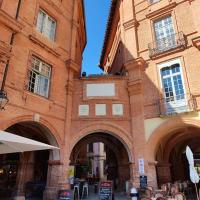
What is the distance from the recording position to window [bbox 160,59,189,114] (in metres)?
10.5

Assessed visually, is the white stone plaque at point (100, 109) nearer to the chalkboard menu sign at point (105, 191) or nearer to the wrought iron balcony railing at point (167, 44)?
the chalkboard menu sign at point (105, 191)

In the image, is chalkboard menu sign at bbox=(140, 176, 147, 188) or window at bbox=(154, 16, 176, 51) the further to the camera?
window at bbox=(154, 16, 176, 51)

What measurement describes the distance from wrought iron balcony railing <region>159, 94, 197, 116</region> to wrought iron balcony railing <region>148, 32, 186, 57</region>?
9.09 ft

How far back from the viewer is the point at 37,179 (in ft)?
41.0

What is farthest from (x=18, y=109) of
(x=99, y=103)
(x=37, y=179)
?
(x=37, y=179)

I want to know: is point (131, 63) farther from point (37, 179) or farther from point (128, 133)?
point (37, 179)

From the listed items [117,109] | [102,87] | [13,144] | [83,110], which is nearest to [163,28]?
[102,87]

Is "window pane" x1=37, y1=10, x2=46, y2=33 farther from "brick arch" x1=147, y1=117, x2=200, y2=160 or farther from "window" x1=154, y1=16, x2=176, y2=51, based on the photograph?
"brick arch" x1=147, y1=117, x2=200, y2=160

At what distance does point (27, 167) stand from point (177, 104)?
8833 millimetres

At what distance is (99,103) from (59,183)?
4578mm

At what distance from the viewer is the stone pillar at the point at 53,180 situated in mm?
9727

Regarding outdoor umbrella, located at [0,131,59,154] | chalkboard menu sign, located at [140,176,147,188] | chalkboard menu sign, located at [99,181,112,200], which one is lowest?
chalkboard menu sign, located at [99,181,112,200]

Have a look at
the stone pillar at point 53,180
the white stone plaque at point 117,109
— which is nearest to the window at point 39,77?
the stone pillar at point 53,180

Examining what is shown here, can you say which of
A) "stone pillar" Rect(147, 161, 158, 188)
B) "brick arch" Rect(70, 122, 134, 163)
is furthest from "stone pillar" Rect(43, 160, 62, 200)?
"stone pillar" Rect(147, 161, 158, 188)
